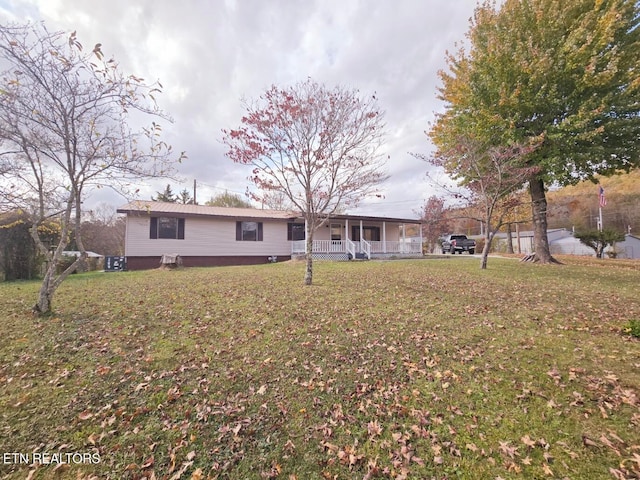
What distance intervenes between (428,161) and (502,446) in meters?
11.3

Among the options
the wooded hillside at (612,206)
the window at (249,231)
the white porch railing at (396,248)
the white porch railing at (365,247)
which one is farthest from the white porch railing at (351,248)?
the wooded hillside at (612,206)

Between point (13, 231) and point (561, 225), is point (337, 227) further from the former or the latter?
point (561, 225)

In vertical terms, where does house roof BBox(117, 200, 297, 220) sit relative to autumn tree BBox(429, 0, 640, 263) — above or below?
below

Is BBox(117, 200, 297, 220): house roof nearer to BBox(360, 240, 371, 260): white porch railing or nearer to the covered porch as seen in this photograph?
the covered porch

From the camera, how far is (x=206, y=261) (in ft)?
51.3

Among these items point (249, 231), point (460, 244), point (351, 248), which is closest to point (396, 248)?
point (351, 248)

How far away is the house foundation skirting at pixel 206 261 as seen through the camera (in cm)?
1413

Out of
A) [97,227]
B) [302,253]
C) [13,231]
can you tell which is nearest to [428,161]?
[302,253]

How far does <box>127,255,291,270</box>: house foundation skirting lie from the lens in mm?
14130

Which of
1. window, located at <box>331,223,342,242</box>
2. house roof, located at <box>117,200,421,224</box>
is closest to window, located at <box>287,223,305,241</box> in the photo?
house roof, located at <box>117,200,421,224</box>

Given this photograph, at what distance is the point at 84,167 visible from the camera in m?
5.12

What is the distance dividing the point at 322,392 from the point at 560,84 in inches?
543

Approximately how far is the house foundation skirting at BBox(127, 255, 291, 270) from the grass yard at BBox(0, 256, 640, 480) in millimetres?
9081

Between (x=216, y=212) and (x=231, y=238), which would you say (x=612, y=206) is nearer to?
(x=231, y=238)
